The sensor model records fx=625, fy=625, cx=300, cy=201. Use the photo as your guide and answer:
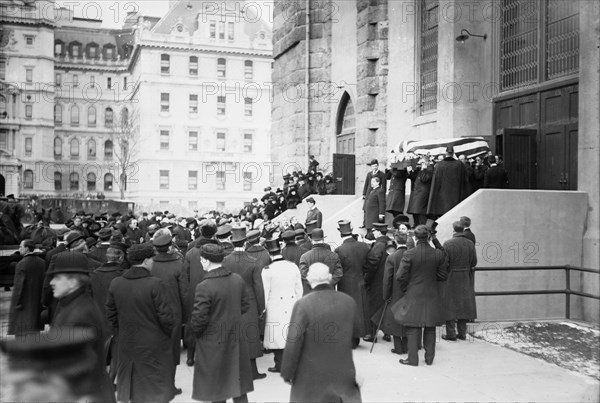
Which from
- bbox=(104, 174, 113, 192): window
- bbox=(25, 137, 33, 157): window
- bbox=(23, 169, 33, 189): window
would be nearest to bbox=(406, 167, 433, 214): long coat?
bbox=(23, 169, 33, 189): window

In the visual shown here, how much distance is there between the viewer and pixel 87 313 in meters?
5.60

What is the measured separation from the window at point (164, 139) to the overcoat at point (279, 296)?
183 ft

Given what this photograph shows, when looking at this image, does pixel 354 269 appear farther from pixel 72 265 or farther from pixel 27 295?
pixel 72 265

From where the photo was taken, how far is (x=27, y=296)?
31.6 feet

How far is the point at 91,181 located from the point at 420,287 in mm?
71741

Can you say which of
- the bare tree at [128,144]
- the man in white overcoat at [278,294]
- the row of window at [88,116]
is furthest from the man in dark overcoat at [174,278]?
the row of window at [88,116]

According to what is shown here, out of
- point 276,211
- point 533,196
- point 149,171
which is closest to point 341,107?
point 276,211

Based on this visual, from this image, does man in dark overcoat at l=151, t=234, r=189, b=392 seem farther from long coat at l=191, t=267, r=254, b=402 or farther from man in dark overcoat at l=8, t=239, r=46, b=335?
man in dark overcoat at l=8, t=239, r=46, b=335

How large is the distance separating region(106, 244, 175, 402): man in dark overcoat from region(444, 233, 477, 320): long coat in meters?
5.76

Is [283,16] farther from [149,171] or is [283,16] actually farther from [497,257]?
[149,171]

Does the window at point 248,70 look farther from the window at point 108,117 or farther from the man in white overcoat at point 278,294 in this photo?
the man in white overcoat at point 278,294

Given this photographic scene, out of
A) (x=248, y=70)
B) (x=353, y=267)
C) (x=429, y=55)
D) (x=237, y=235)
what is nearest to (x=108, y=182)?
(x=248, y=70)

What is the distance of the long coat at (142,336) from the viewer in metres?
6.40

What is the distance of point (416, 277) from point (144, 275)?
4.23 meters
